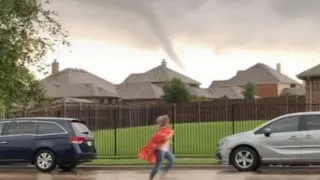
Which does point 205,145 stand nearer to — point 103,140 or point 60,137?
point 103,140

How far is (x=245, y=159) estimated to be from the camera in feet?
58.1

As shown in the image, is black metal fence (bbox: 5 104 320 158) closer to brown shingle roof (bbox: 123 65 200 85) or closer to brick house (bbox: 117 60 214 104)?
brick house (bbox: 117 60 214 104)

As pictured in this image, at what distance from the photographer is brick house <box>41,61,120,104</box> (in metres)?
87.8

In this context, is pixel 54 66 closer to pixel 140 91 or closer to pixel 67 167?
pixel 140 91

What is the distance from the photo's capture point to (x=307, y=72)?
4100cm

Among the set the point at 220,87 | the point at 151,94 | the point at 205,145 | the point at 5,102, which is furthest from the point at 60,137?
the point at 220,87

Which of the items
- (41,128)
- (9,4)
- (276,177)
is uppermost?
(9,4)

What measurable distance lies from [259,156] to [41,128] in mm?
6804

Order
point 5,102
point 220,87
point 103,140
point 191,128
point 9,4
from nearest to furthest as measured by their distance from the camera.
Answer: point 9,4, point 5,102, point 103,140, point 191,128, point 220,87

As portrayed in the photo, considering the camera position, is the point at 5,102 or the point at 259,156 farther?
the point at 259,156

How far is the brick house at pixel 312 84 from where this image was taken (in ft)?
130

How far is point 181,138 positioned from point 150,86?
210 ft

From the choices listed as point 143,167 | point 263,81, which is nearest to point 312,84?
point 143,167

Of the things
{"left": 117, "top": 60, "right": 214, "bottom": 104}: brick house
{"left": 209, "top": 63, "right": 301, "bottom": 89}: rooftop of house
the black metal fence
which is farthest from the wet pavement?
{"left": 209, "top": 63, "right": 301, "bottom": 89}: rooftop of house
